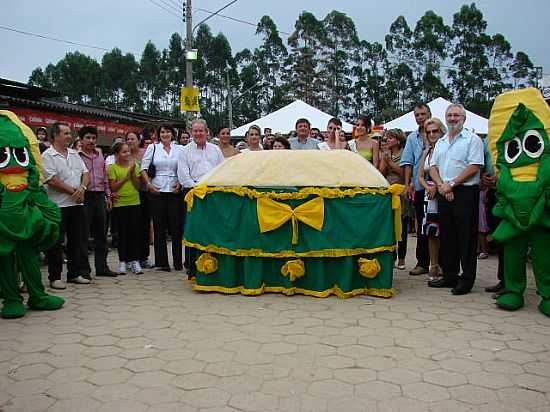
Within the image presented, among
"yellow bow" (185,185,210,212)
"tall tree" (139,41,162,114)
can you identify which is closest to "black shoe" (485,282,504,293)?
"yellow bow" (185,185,210,212)

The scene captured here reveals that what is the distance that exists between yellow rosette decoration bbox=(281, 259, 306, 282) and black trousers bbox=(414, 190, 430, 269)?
1859 millimetres

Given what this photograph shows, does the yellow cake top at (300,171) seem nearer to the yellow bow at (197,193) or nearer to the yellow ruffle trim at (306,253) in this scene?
the yellow bow at (197,193)

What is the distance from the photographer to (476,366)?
346cm

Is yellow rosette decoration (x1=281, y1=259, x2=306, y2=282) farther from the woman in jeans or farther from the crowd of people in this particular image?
the woman in jeans

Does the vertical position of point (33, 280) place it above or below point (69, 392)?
above

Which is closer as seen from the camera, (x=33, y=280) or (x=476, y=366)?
(x=476, y=366)

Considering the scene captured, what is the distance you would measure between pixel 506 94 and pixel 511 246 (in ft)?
4.50

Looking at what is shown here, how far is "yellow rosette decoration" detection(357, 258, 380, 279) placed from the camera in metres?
4.98

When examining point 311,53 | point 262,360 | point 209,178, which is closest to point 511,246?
point 262,360

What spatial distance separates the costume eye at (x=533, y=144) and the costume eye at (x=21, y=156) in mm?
4371

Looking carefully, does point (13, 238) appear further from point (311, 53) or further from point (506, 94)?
point (311, 53)

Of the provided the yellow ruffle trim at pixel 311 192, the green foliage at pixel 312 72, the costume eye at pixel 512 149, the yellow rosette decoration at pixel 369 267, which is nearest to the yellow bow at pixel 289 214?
the yellow ruffle trim at pixel 311 192

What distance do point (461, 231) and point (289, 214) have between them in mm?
1752

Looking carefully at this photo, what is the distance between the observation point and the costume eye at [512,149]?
15.1 ft
